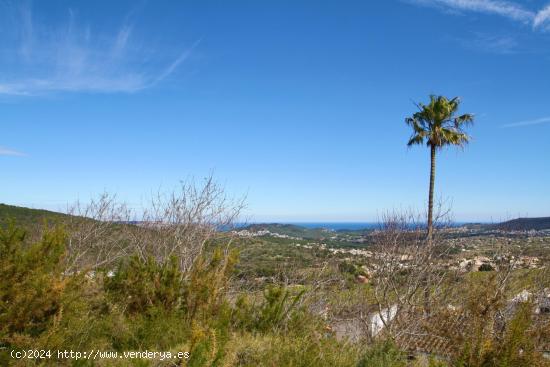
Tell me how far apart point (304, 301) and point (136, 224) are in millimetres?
11461

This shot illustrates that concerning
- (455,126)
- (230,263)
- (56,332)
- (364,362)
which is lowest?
(364,362)

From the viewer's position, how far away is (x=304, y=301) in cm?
878

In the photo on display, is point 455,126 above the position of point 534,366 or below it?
above

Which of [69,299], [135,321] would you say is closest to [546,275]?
[135,321]

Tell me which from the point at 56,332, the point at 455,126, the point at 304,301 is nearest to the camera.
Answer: the point at 56,332

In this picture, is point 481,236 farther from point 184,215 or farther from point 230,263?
point 230,263

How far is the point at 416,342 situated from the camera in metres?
9.37

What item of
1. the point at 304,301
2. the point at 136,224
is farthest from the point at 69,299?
the point at 136,224

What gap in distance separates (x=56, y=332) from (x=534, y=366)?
17.6 feet

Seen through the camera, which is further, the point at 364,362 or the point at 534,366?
the point at 364,362

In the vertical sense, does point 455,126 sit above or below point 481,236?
above

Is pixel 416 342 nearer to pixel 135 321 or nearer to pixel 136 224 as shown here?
pixel 135 321

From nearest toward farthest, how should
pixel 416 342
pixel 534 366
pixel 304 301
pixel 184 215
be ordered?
pixel 534 366 → pixel 304 301 → pixel 416 342 → pixel 184 215

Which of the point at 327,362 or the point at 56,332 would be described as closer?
the point at 56,332
